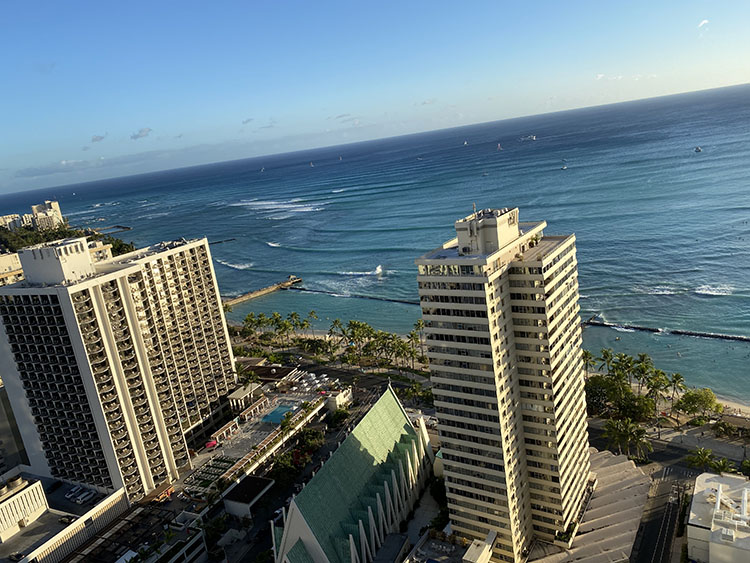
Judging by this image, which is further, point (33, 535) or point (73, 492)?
point (73, 492)

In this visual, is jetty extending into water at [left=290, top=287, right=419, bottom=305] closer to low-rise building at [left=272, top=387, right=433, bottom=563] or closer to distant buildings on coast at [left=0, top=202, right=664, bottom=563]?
distant buildings on coast at [left=0, top=202, right=664, bottom=563]

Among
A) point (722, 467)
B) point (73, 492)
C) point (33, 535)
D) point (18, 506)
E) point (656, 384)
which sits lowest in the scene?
point (656, 384)

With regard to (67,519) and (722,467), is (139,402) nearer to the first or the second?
(67,519)

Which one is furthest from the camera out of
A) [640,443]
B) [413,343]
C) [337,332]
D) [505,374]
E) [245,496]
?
[337,332]

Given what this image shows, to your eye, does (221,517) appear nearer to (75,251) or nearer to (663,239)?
(75,251)

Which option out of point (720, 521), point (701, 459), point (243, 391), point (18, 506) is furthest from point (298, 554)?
point (701, 459)

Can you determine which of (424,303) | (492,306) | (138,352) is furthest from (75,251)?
(492,306)

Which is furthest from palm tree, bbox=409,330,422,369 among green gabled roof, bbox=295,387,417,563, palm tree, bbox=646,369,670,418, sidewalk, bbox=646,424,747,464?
sidewalk, bbox=646,424,747,464
